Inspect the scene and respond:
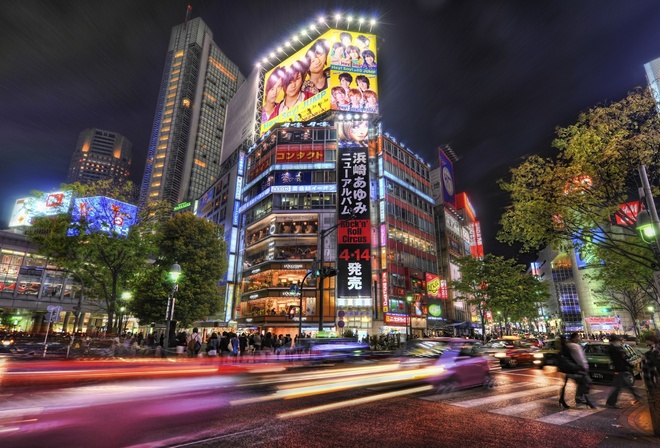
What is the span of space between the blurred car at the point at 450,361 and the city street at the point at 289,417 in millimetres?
449

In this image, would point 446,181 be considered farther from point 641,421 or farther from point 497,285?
point 641,421

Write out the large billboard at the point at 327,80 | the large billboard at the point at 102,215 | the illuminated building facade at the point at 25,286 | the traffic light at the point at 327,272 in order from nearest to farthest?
the traffic light at the point at 327,272 → the large billboard at the point at 102,215 → the large billboard at the point at 327,80 → the illuminated building facade at the point at 25,286

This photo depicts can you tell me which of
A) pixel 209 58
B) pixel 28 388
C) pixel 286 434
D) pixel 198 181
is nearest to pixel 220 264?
pixel 28 388

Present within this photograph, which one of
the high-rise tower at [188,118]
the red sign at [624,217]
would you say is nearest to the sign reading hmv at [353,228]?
the red sign at [624,217]

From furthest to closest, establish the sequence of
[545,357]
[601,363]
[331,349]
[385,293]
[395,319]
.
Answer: [385,293] < [395,319] < [545,357] < [331,349] < [601,363]

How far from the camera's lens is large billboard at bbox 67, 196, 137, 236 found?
25938mm

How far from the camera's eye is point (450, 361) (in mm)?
10320

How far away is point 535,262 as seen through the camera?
14650 centimetres

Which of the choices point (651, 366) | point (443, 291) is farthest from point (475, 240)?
point (651, 366)

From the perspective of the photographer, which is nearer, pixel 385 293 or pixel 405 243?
pixel 385 293

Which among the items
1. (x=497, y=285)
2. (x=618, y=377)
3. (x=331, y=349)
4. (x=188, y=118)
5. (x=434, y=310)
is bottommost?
(x=618, y=377)

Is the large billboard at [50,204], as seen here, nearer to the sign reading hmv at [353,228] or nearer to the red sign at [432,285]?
the sign reading hmv at [353,228]

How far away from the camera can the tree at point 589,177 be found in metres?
12.1

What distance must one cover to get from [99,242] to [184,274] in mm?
7386
